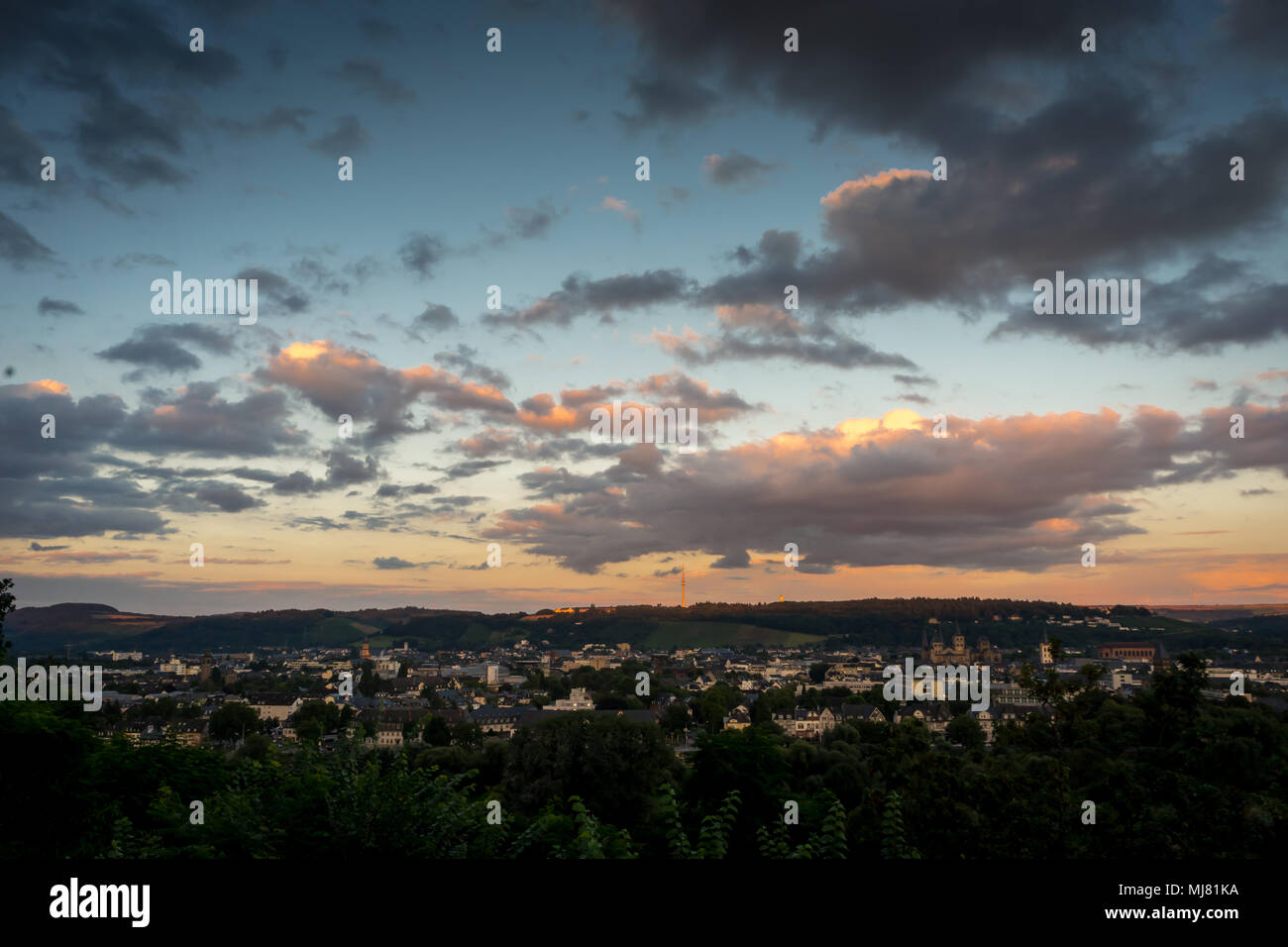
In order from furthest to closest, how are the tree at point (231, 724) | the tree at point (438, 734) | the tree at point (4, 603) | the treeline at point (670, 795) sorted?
the tree at point (231, 724), the tree at point (438, 734), the tree at point (4, 603), the treeline at point (670, 795)

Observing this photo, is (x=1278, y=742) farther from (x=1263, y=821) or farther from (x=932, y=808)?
(x=932, y=808)

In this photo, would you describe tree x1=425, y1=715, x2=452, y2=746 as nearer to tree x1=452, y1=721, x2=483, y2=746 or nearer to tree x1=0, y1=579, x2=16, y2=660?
tree x1=452, y1=721, x2=483, y2=746

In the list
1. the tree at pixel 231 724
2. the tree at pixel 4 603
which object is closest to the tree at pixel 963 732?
the tree at pixel 4 603

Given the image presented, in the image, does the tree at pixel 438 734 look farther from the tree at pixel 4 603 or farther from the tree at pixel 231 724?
the tree at pixel 4 603

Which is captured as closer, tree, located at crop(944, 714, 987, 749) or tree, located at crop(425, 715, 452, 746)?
tree, located at crop(944, 714, 987, 749)

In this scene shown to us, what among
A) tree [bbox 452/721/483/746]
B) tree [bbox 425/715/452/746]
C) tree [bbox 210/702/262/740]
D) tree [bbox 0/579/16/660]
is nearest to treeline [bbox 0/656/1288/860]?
tree [bbox 0/579/16/660]

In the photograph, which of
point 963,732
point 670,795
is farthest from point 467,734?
point 670,795

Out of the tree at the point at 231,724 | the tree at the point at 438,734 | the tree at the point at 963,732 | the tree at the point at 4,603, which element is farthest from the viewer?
the tree at the point at 231,724

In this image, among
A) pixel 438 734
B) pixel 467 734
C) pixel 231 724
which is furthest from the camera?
pixel 231 724

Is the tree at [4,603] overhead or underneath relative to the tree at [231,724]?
overhead

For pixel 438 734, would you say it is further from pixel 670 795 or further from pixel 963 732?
pixel 670 795

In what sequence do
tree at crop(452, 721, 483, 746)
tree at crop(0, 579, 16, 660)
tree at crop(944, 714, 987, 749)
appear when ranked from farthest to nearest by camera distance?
1. tree at crop(452, 721, 483, 746)
2. tree at crop(944, 714, 987, 749)
3. tree at crop(0, 579, 16, 660)
